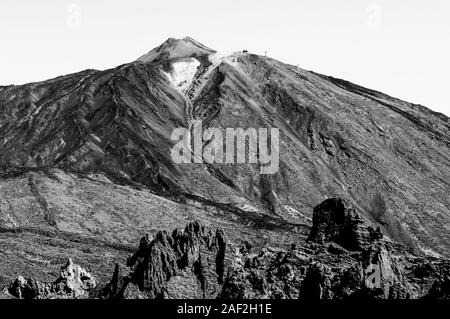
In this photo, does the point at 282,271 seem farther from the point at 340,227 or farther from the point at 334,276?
the point at 340,227

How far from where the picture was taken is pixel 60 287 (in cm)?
8819

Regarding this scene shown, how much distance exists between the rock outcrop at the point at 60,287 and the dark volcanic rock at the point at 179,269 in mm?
9983

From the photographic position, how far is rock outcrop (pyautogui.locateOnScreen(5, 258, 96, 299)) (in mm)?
82500

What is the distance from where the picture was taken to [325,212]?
80000mm

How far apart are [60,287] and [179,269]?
2075cm

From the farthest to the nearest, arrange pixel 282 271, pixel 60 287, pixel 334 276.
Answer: pixel 60 287
pixel 282 271
pixel 334 276

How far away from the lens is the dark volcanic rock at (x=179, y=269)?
67288 mm

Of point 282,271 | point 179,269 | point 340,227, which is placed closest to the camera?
point 282,271

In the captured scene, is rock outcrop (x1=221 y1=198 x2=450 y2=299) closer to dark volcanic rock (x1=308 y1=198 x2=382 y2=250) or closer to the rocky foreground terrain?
the rocky foreground terrain

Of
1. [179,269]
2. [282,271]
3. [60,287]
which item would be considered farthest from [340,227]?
[60,287]
